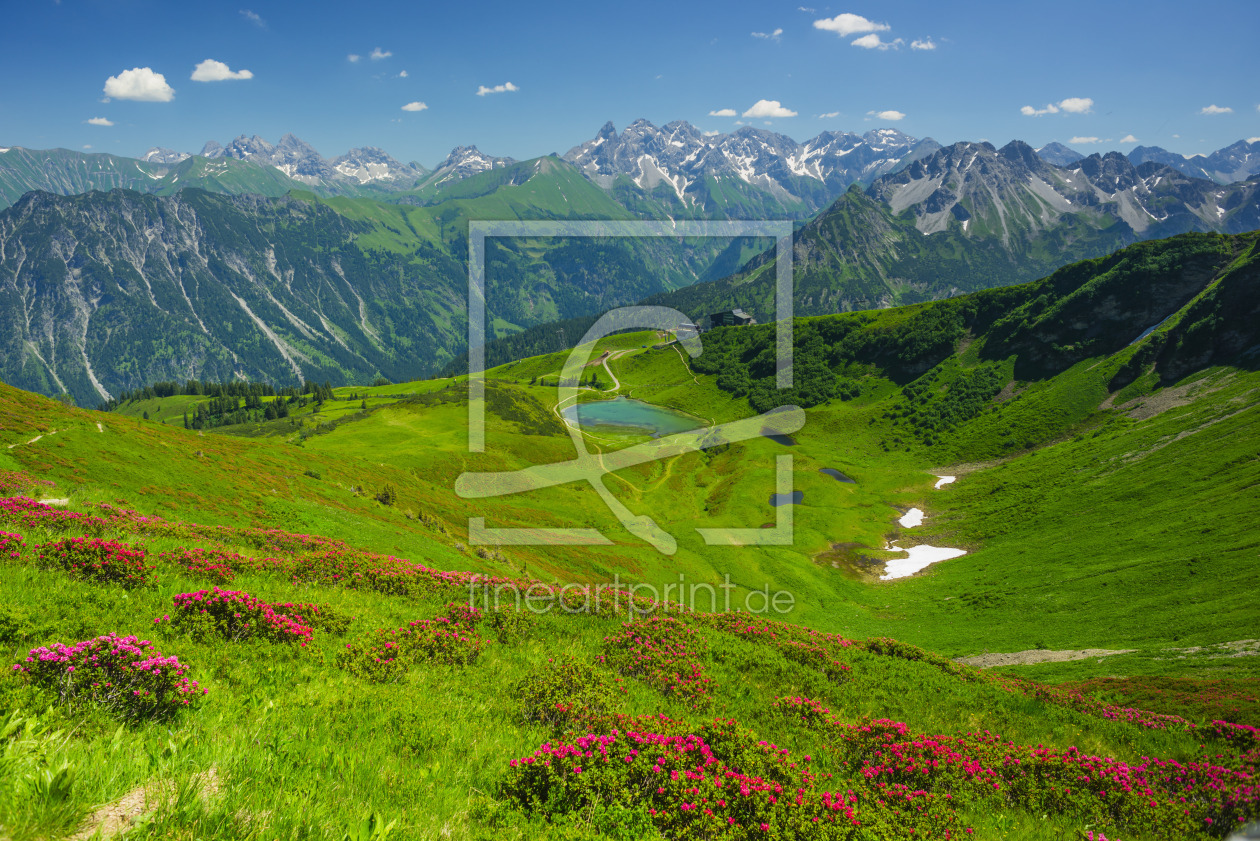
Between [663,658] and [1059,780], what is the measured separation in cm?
884

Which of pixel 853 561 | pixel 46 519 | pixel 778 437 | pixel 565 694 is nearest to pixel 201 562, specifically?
pixel 46 519

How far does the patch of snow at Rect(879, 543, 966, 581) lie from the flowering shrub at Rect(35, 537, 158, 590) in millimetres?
87094

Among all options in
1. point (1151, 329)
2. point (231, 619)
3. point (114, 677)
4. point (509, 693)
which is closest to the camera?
point (114, 677)

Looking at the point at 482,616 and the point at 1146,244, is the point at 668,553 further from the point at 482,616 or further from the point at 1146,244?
the point at 1146,244

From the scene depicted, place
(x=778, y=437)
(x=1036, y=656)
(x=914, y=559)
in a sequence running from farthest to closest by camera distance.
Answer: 1. (x=778, y=437)
2. (x=914, y=559)
3. (x=1036, y=656)

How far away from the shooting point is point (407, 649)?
41.7 ft

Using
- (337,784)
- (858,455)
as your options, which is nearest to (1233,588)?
(337,784)

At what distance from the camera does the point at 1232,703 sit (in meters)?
22.8

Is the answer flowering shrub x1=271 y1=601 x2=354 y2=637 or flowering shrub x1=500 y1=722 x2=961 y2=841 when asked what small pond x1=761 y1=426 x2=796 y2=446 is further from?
flowering shrub x1=500 y1=722 x2=961 y2=841

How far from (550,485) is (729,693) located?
89858mm

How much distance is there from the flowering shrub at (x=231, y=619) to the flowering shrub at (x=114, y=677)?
3433 millimetres

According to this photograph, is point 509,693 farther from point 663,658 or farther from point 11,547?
point 11,547

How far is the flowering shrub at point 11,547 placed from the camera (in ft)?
42.4

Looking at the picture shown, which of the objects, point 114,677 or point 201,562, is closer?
point 114,677
